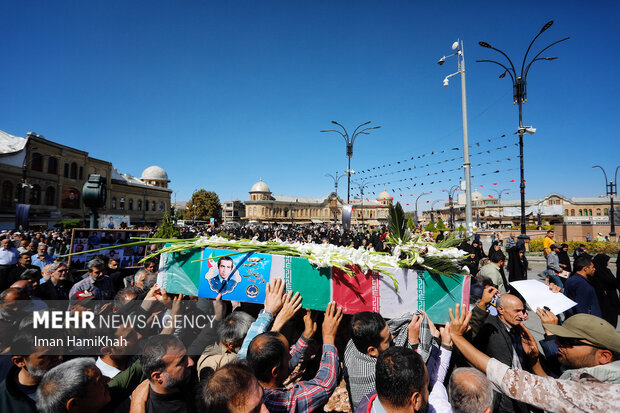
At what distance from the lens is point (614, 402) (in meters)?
1.59

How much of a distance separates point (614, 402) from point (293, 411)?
1822 millimetres

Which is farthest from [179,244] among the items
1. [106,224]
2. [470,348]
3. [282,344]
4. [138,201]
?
[138,201]

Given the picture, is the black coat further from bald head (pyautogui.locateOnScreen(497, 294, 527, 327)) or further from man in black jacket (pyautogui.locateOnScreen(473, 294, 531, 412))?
bald head (pyautogui.locateOnScreen(497, 294, 527, 327))

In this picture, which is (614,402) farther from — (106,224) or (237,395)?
(106,224)

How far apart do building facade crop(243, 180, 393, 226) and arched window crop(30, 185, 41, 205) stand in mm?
59422

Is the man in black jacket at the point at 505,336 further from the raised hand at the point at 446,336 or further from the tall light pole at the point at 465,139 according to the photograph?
the tall light pole at the point at 465,139

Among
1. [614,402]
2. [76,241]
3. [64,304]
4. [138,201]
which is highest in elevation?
[138,201]

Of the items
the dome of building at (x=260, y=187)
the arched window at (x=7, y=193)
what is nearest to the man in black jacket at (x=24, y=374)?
the arched window at (x=7, y=193)

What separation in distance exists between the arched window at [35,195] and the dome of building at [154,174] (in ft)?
117

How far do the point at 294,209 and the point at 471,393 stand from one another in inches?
3782

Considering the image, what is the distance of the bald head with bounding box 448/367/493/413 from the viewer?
1814mm

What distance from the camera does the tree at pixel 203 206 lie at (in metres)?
59.2

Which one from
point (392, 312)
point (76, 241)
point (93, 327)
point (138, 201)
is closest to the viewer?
point (392, 312)

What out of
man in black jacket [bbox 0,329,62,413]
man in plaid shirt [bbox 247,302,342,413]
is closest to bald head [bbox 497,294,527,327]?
man in plaid shirt [bbox 247,302,342,413]
